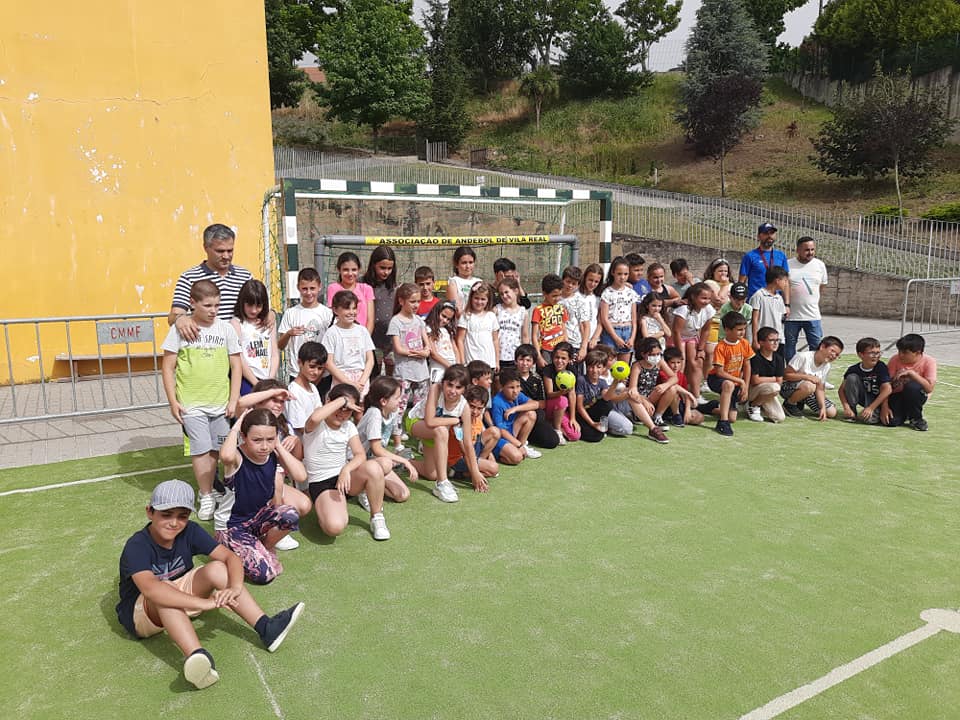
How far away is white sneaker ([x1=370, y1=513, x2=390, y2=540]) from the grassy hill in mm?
26071

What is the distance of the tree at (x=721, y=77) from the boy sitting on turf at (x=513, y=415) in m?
31.1

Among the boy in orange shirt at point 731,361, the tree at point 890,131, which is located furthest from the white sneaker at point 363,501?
the tree at point 890,131

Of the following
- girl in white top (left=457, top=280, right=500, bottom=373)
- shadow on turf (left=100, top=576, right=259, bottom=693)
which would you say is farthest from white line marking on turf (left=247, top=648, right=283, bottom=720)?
girl in white top (left=457, top=280, right=500, bottom=373)

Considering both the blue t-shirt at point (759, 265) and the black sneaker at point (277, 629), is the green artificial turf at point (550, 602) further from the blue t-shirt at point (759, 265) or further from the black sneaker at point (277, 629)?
the blue t-shirt at point (759, 265)

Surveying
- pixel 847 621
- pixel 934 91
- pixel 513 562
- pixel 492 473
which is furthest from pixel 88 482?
pixel 934 91

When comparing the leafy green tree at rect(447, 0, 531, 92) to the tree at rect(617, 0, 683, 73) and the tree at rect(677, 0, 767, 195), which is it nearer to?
the tree at rect(617, 0, 683, 73)

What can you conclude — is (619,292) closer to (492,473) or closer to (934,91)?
(492,473)

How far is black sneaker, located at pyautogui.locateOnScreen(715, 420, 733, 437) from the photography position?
7.27 meters

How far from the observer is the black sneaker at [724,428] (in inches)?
286

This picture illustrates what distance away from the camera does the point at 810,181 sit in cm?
3102

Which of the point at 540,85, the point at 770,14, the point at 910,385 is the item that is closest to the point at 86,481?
the point at 910,385

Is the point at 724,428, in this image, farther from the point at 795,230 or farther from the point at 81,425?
the point at 795,230

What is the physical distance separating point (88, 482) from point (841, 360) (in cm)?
1033

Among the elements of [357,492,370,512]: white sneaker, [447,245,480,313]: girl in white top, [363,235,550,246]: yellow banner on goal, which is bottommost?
[357,492,370,512]: white sneaker
